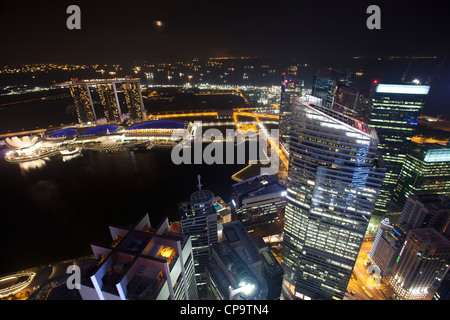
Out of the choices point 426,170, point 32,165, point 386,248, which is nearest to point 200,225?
point 386,248

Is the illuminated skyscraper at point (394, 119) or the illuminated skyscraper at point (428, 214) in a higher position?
the illuminated skyscraper at point (394, 119)

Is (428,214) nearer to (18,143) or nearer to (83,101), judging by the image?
(18,143)

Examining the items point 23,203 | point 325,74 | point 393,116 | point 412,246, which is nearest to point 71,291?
point 23,203

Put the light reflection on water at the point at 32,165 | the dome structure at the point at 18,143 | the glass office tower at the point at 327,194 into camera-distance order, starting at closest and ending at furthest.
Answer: the glass office tower at the point at 327,194 < the light reflection on water at the point at 32,165 < the dome structure at the point at 18,143

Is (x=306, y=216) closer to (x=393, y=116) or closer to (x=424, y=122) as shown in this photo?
(x=393, y=116)

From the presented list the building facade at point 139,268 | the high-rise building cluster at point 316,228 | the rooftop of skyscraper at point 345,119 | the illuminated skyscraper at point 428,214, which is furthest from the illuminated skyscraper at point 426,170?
the building facade at point 139,268

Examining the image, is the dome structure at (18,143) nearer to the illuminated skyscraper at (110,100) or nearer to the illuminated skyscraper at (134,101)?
the illuminated skyscraper at (110,100)

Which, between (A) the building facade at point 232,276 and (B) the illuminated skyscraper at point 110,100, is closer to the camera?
(A) the building facade at point 232,276
